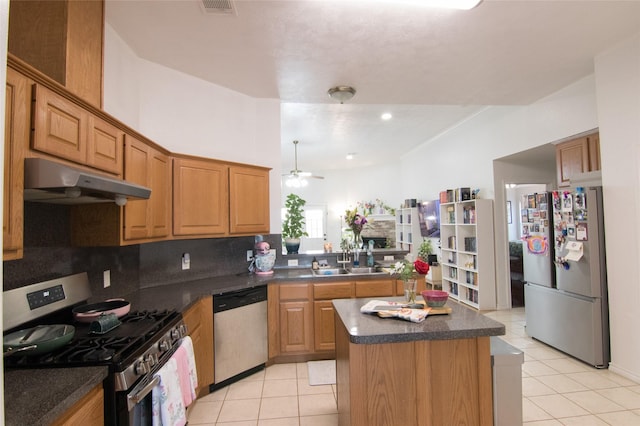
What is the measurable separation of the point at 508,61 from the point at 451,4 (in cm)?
169

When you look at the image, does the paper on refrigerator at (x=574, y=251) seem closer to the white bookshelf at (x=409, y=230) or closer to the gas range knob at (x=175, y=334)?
the gas range knob at (x=175, y=334)

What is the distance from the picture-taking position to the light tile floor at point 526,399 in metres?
2.38

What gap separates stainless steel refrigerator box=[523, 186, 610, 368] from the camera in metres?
3.08

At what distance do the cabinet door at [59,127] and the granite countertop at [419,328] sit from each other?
1705 millimetres

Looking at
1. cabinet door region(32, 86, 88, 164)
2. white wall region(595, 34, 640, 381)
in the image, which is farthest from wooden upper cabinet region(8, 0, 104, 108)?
white wall region(595, 34, 640, 381)

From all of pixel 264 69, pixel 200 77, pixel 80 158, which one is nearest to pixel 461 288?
pixel 264 69

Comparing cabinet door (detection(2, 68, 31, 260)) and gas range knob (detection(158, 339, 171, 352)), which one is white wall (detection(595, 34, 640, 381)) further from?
cabinet door (detection(2, 68, 31, 260))

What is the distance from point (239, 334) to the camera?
295 cm

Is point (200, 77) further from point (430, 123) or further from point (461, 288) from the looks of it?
point (461, 288)

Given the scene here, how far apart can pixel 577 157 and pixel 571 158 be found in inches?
3.5

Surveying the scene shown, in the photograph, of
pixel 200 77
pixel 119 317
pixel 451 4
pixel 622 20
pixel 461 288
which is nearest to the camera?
pixel 451 4

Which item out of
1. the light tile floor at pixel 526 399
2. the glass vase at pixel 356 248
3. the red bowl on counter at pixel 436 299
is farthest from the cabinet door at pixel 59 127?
the glass vase at pixel 356 248

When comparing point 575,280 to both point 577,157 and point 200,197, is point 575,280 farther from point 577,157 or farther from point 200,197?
point 200,197

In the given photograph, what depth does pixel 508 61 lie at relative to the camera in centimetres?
304
